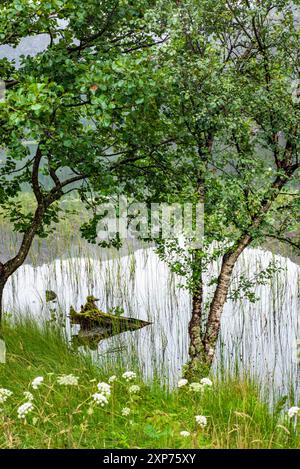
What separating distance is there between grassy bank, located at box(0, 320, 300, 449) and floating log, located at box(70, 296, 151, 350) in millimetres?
5141

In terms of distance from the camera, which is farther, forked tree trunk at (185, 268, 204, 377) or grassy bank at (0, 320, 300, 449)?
forked tree trunk at (185, 268, 204, 377)

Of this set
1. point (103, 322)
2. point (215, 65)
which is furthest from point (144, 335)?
point (215, 65)

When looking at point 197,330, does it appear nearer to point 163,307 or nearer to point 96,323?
point 96,323

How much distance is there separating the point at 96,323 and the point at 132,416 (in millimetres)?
9597

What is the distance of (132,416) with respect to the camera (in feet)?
24.8

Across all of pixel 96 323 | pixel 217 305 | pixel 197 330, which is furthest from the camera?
pixel 96 323

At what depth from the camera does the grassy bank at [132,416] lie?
666 centimetres

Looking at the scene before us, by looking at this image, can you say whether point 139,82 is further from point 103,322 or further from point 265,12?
point 103,322

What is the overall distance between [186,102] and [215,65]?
2.85 feet

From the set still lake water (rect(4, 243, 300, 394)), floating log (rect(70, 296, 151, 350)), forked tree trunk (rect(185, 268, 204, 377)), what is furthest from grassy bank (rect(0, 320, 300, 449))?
floating log (rect(70, 296, 151, 350))

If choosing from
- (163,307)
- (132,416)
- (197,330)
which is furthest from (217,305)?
(163,307)

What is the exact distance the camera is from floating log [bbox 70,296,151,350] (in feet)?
52.4

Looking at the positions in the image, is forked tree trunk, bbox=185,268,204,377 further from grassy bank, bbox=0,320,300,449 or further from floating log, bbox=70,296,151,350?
floating log, bbox=70,296,151,350

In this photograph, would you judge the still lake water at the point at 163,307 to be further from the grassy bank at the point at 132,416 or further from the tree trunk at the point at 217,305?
the grassy bank at the point at 132,416
